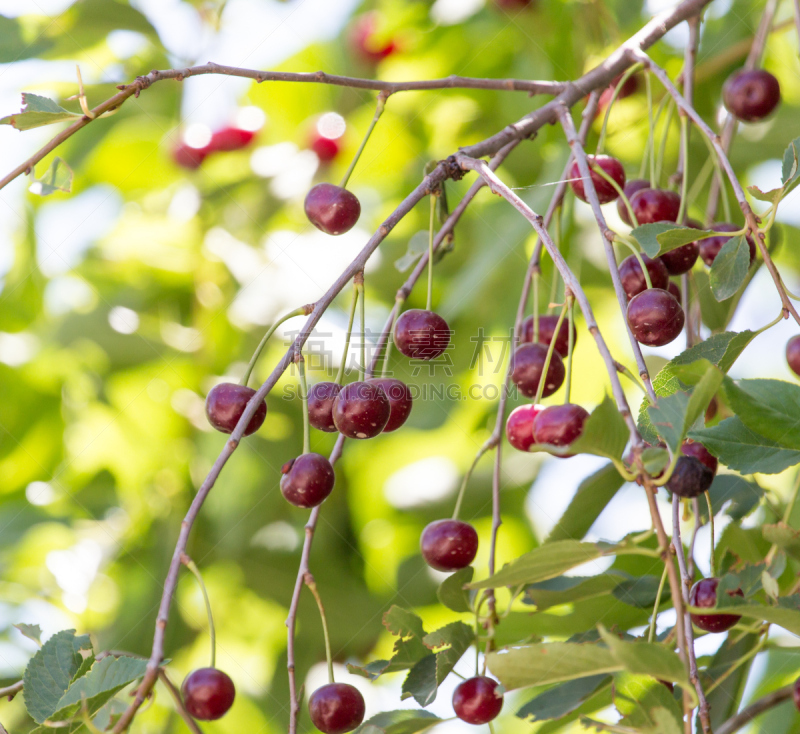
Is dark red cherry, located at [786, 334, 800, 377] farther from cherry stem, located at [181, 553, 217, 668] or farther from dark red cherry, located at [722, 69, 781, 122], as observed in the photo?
cherry stem, located at [181, 553, 217, 668]

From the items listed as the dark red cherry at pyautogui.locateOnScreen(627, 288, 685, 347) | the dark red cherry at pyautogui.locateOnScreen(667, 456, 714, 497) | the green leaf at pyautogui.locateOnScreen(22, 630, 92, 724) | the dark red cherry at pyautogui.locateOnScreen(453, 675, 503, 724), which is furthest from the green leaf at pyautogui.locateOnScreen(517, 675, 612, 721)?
the green leaf at pyautogui.locateOnScreen(22, 630, 92, 724)

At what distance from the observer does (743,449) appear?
33.4 inches

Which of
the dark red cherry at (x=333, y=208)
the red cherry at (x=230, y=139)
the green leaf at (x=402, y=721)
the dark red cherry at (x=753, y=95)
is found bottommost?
the green leaf at (x=402, y=721)

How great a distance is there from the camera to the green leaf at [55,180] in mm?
1016

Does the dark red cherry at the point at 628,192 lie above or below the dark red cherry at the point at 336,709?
above

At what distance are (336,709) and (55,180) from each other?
77 cm

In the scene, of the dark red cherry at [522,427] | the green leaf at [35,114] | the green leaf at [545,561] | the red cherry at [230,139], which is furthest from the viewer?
the red cherry at [230,139]

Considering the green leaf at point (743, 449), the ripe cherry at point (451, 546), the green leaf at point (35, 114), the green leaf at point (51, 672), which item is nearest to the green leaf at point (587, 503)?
the ripe cherry at point (451, 546)

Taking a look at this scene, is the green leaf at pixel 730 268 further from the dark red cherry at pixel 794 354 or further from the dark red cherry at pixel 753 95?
the dark red cherry at pixel 753 95

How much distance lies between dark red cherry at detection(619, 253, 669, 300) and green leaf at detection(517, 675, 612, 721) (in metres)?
0.49

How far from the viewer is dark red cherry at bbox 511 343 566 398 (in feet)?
3.53

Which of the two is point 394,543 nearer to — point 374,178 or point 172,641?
point 172,641

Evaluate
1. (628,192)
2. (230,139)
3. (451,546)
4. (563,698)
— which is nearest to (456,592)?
(451,546)

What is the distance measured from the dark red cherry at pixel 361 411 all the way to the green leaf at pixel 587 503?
13.2 inches
